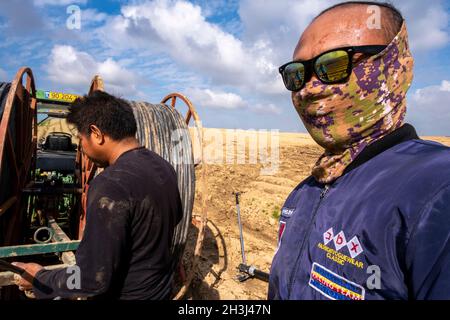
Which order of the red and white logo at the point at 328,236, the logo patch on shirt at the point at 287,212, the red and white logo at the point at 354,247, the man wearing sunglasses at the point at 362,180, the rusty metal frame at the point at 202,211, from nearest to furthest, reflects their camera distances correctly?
the man wearing sunglasses at the point at 362,180 < the red and white logo at the point at 354,247 < the red and white logo at the point at 328,236 < the logo patch on shirt at the point at 287,212 < the rusty metal frame at the point at 202,211

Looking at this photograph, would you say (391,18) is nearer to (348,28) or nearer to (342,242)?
(348,28)

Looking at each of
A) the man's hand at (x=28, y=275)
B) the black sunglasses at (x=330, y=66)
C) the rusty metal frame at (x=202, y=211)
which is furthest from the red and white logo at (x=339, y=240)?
the rusty metal frame at (x=202, y=211)

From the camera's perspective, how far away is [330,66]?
1.26 meters

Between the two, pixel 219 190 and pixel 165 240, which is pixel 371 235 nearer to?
pixel 165 240

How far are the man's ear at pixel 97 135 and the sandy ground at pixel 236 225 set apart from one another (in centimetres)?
364

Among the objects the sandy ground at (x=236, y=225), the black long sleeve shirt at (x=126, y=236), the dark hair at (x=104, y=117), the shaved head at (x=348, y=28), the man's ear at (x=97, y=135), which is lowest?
the sandy ground at (x=236, y=225)

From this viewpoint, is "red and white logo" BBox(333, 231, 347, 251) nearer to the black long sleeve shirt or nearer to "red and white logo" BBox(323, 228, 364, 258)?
"red and white logo" BBox(323, 228, 364, 258)

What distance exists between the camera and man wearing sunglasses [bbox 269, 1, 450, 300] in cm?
88

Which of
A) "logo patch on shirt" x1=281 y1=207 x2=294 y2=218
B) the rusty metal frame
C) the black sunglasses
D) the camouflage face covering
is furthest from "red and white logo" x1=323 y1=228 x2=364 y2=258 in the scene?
the rusty metal frame

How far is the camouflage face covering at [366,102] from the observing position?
47.3 inches

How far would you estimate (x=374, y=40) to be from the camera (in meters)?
1.19

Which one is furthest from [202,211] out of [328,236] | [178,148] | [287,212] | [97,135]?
[328,236]

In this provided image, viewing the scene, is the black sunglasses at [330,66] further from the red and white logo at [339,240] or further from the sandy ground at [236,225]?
the sandy ground at [236,225]

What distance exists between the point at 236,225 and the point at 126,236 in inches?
270
